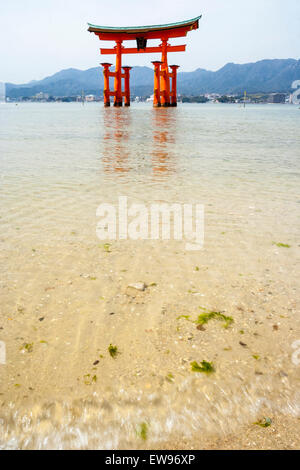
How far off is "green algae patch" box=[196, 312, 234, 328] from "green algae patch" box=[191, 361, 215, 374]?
38 centimetres

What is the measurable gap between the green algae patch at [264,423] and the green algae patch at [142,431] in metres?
0.57

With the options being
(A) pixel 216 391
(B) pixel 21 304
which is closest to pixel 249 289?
(A) pixel 216 391

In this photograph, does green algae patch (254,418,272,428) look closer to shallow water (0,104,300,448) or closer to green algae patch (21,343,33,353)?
shallow water (0,104,300,448)

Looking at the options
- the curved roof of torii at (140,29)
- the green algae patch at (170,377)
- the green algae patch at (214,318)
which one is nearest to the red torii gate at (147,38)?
the curved roof of torii at (140,29)

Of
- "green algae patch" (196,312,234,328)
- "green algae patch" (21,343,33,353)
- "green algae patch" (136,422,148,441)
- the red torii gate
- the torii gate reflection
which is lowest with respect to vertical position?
"green algae patch" (136,422,148,441)

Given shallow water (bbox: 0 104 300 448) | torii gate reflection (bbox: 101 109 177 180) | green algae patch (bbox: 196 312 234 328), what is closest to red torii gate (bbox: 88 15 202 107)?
torii gate reflection (bbox: 101 109 177 180)

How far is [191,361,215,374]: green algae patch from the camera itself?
187 cm

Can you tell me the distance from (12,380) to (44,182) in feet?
16.0

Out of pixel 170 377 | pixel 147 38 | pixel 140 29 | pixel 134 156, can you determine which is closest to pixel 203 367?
pixel 170 377

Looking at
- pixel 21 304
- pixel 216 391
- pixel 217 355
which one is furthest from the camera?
pixel 21 304
